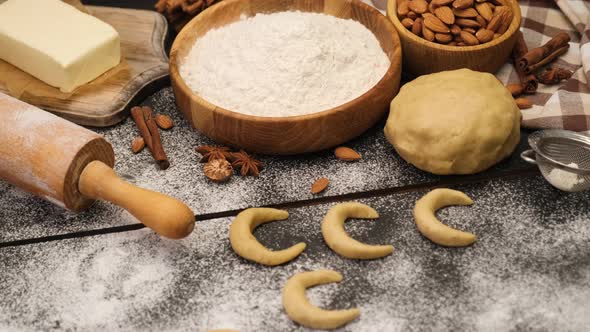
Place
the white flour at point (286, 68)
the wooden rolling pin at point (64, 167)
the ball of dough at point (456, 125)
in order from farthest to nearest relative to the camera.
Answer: the white flour at point (286, 68) → the ball of dough at point (456, 125) → the wooden rolling pin at point (64, 167)

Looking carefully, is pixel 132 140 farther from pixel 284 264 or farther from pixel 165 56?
pixel 284 264

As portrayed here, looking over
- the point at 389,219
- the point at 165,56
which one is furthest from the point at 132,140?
the point at 389,219

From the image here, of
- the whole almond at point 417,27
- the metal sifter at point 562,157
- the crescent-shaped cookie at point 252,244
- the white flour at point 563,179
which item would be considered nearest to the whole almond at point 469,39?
the whole almond at point 417,27

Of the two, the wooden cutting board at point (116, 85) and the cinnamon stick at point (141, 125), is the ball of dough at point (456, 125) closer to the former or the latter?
the cinnamon stick at point (141, 125)

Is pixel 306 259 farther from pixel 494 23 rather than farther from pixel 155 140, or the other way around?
pixel 494 23

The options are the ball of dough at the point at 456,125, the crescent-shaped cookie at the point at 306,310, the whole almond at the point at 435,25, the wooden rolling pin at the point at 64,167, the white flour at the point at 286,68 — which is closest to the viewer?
the crescent-shaped cookie at the point at 306,310

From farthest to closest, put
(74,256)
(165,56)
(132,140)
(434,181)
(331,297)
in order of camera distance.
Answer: (165,56) < (132,140) < (434,181) < (74,256) < (331,297)
